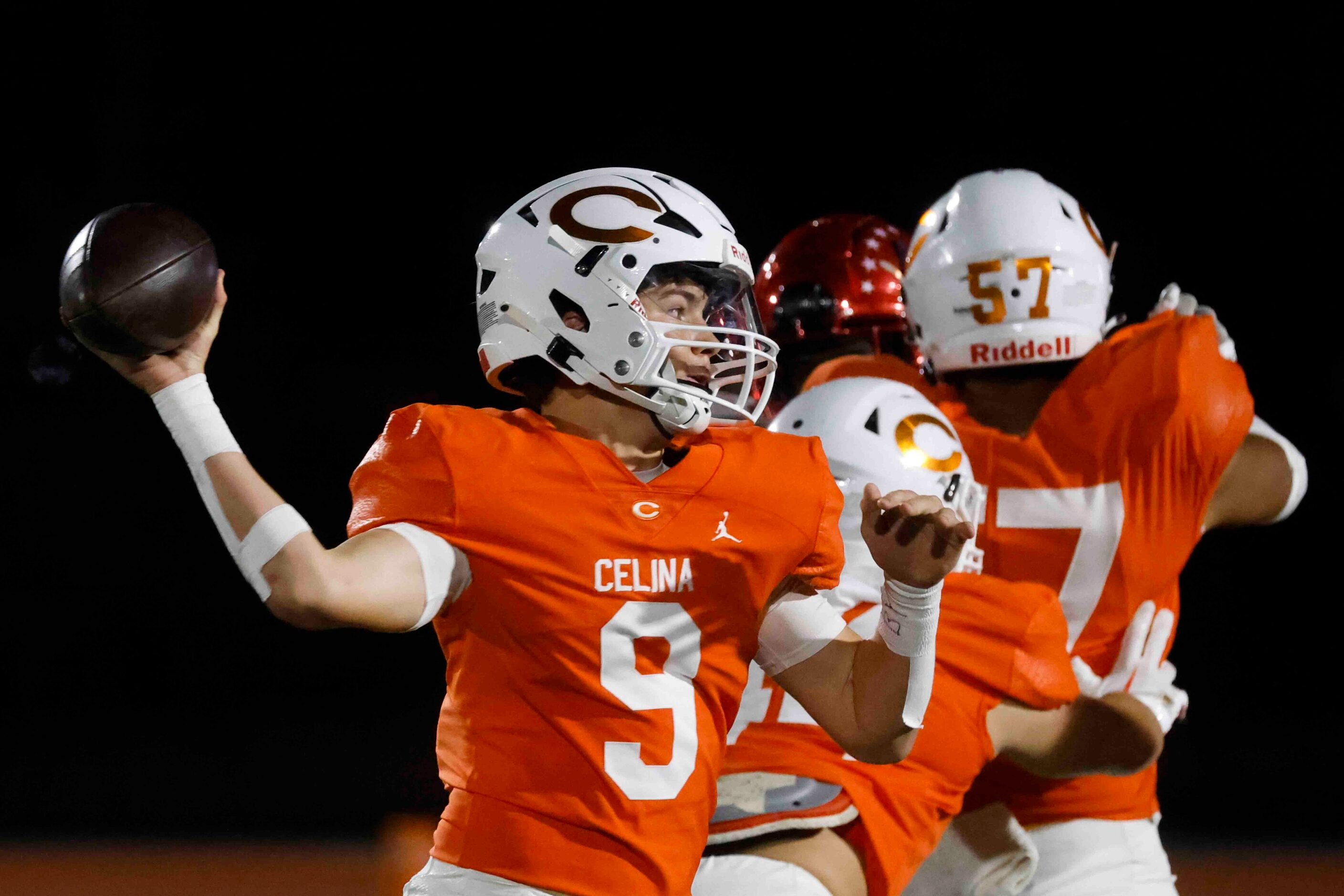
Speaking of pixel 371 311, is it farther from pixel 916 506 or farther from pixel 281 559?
pixel 281 559

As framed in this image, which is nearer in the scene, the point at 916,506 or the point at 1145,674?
the point at 916,506

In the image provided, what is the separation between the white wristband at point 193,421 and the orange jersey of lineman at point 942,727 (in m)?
1.07

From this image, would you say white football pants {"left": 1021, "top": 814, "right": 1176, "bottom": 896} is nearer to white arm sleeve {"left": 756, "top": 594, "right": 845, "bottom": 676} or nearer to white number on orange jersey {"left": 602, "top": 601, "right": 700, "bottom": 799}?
white arm sleeve {"left": 756, "top": 594, "right": 845, "bottom": 676}

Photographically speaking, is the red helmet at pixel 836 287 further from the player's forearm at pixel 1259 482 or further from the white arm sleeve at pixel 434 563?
the white arm sleeve at pixel 434 563

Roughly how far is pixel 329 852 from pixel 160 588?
5.71 feet

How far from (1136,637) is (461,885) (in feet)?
5.32

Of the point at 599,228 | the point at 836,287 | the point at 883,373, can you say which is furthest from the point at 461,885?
the point at 836,287

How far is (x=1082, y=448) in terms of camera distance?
9.51ft

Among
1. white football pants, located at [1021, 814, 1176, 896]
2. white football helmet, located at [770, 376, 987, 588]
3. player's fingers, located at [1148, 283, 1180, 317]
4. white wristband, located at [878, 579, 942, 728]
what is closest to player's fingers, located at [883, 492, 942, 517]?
white wristband, located at [878, 579, 942, 728]

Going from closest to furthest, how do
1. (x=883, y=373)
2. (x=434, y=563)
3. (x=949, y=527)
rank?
(x=434, y=563)
(x=949, y=527)
(x=883, y=373)

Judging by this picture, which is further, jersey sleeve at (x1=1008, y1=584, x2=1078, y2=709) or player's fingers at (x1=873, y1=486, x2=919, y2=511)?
jersey sleeve at (x1=1008, y1=584, x2=1078, y2=709)

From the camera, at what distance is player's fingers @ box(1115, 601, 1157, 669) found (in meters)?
2.75

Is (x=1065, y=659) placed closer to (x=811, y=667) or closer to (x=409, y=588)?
(x=811, y=667)

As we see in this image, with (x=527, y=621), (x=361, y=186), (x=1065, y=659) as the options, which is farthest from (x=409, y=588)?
(x=361, y=186)
